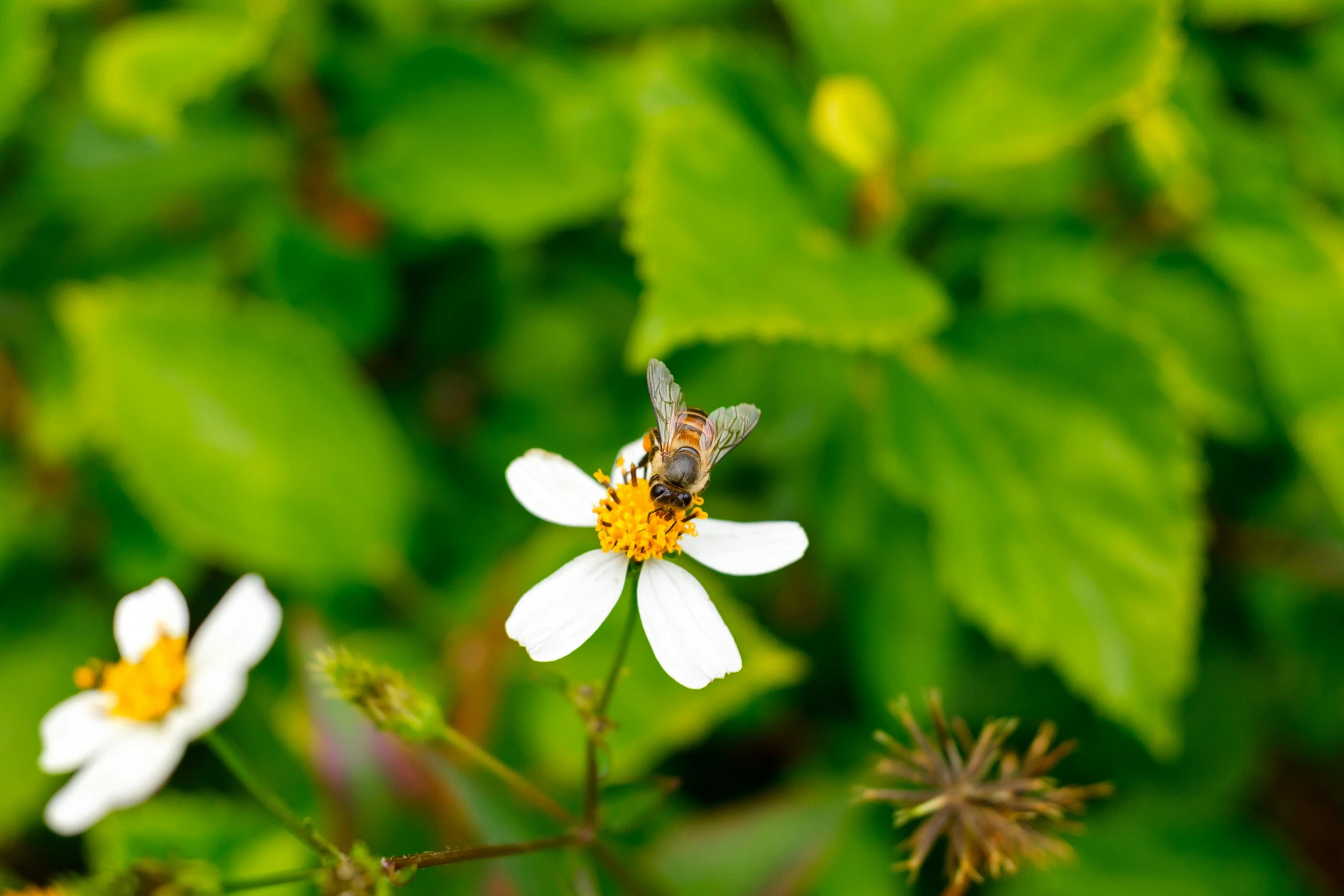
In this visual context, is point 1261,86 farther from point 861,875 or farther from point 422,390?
point 422,390

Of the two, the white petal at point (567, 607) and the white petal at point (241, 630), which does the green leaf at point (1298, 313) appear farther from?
the white petal at point (241, 630)

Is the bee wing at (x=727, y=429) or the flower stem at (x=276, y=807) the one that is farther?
the bee wing at (x=727, y=429)

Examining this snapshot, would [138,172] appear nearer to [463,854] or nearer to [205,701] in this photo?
[205,701]

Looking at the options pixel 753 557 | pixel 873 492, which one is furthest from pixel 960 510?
pixel 753 557

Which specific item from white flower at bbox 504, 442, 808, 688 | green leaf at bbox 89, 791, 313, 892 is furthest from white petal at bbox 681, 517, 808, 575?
green leaf at bbox 89, 791, 313, 892

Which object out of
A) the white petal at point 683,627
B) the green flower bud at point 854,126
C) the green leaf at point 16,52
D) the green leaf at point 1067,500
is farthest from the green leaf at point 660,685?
the green leaf at point 16,52

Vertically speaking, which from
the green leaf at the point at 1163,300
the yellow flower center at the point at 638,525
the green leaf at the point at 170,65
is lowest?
the yellow flower center at the point at 638,525

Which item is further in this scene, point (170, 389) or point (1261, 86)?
point (1261, 86)
